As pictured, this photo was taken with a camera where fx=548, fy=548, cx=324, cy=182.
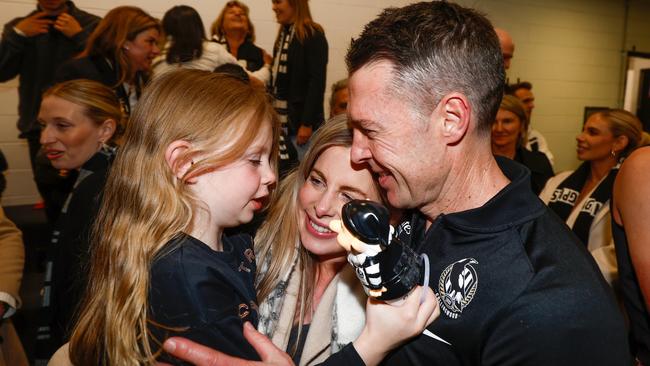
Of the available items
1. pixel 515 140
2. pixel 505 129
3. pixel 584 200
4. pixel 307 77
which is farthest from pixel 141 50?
pixel 584 200

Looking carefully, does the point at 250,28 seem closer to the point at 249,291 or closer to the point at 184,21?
the point at 184,21

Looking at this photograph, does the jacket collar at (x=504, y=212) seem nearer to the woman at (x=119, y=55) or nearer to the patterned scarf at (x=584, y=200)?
the patterned scarf at (x=584, y=200)

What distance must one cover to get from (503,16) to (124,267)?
300 inches

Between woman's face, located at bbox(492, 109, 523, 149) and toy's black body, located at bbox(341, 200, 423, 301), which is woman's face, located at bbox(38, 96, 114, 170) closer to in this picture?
toy's black body, located at bbox(341, 200, 423, 301)

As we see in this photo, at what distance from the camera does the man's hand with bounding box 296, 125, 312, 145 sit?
452 cm

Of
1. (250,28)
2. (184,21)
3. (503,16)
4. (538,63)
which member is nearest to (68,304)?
(184,21)

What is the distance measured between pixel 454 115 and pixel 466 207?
227 mm

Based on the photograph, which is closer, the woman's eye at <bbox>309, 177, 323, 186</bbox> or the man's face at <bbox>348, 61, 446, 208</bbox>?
the man's face at <bbox>348, 61, 446, 208</bbox>

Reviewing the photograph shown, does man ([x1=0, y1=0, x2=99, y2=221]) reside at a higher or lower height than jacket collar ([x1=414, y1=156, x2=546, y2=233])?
higher

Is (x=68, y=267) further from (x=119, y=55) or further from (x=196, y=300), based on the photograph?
(x=119, y=55)

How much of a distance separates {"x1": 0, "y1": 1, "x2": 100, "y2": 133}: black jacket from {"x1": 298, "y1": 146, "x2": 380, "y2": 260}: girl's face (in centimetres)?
307

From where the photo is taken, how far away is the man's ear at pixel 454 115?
1.25 metres

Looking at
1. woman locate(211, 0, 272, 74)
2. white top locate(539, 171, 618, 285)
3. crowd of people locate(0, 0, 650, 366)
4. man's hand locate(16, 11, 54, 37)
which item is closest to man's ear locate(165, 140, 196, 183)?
crowd of people locate(0, 0, 650, 366)

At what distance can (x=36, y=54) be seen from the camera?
4.09 m
